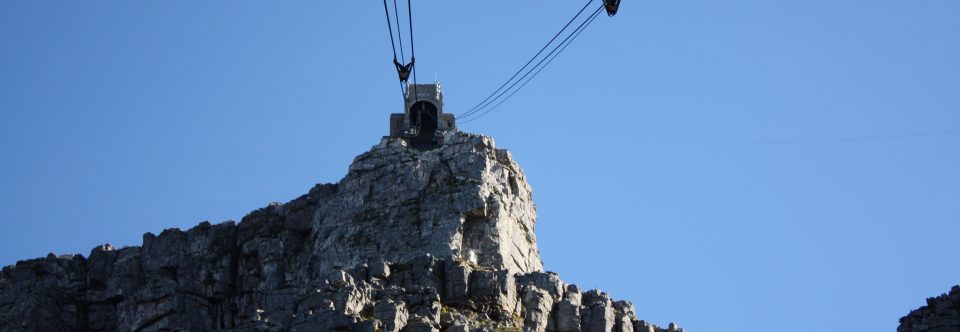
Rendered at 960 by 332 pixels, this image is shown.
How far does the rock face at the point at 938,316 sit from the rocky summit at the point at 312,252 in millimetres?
22168

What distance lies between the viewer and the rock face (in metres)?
146

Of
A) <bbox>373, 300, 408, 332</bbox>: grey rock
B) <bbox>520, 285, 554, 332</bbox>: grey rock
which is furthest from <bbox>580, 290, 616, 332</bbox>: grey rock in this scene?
<bbox>373, 300, 408, 332</bbox>: grey rock

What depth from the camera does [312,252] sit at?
186 m

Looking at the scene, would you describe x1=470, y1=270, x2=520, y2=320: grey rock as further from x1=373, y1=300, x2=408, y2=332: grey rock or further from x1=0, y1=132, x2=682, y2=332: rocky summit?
x1=373, y1=300, x2=408, y2=332: grey rock

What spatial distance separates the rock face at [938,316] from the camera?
477ft

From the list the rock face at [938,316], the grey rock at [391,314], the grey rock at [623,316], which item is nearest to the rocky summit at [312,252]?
the grey rock at [623,316]

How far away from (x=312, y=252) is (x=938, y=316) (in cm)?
5952

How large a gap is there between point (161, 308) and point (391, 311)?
41.1 metres

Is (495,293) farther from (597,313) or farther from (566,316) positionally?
(597,313)

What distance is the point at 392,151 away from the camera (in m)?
192

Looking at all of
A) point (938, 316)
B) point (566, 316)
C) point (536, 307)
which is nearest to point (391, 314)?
point (536, 307)

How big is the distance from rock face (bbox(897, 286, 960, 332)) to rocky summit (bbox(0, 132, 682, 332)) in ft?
72.7

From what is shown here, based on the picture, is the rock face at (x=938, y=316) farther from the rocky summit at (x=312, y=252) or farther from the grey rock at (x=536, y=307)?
the grey rock at (x=536, y=307)

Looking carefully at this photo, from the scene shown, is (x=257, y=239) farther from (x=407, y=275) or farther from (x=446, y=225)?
(x=407, y=275)
